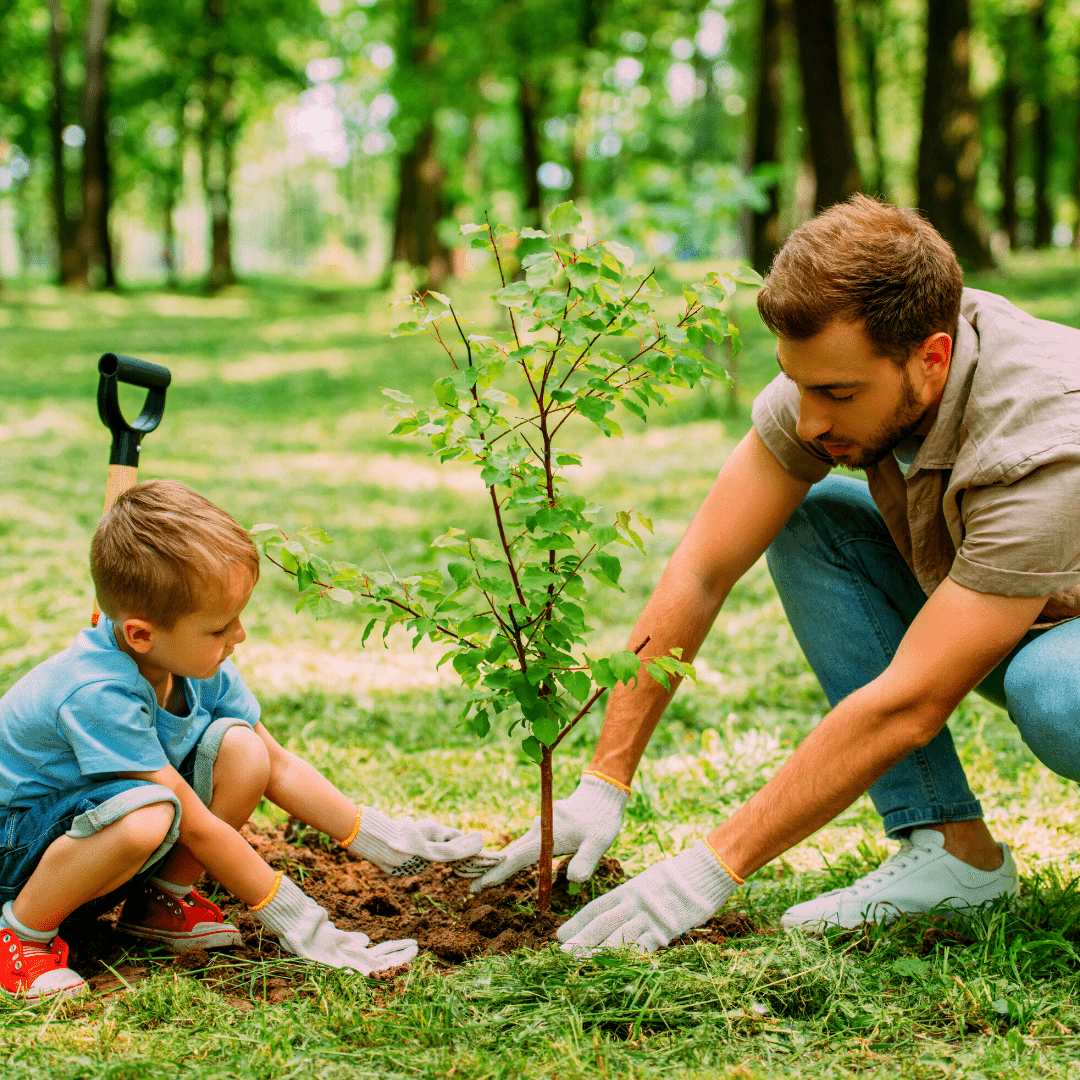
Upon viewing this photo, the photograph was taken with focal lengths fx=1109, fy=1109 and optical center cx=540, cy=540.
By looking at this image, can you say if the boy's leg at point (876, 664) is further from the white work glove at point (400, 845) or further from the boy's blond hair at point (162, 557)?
the boy's blond hair at point (162, 557)

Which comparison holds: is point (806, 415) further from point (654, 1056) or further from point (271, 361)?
point (271, 361)

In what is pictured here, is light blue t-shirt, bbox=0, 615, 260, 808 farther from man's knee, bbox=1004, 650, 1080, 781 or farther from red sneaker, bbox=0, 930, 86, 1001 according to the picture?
man's knee, bbox=1004, 650, 1080, 781

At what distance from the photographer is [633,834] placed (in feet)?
9.75

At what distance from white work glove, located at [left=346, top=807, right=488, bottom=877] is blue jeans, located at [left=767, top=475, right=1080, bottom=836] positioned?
37.2 inches

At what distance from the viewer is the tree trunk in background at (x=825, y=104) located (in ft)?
38.2

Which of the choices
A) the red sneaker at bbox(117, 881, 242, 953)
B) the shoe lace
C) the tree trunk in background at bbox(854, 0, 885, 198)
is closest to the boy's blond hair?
the red sneaker at bbox(117, 881, 242, 953)

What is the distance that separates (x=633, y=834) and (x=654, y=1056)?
1044 millimetres

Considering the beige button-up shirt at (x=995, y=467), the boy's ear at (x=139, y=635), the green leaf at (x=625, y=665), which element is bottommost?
the green leaf at (x=625, y=665)

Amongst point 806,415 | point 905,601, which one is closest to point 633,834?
point 905,601

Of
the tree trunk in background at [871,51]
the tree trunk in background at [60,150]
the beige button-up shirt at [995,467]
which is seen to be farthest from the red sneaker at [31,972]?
the tree trunk in background at [60,150]

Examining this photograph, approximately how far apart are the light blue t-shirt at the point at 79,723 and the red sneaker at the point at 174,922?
358mm

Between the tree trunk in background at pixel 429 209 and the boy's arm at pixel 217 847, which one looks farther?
the tree trunk in background at pixel 429 209

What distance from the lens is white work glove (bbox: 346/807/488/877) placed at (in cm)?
260

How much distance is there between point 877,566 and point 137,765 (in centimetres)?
174
